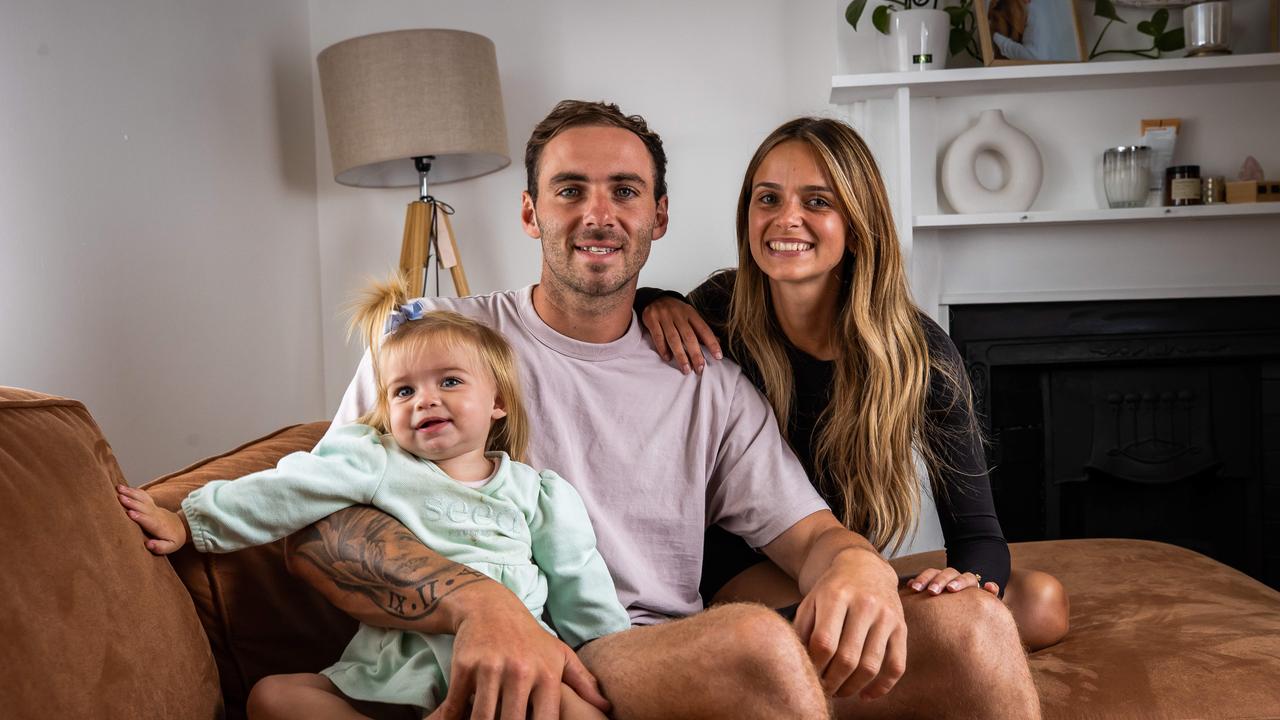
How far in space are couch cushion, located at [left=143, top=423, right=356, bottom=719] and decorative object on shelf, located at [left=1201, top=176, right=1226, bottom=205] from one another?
2694mm

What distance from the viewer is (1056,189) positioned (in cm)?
319

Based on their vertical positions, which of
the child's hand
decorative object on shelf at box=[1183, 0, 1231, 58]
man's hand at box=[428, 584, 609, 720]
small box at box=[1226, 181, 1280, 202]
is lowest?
man's hand at box=[428, 584, 609, 720]

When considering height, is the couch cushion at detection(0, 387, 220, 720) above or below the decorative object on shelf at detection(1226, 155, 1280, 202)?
below

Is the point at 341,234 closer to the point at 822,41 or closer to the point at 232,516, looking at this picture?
the point at 822,41

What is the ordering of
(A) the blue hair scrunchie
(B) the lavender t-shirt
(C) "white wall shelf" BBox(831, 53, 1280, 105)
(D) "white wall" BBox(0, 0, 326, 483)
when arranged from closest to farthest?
1. (A) the blue hair scrunchie
2. (B) the lavender t-shirt
3. (D) "white wall" BBox(0, 0, 326, 483)
4. (C) "white wall shelf" BBox(831, 53, 1280, 105)

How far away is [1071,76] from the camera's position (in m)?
3.01

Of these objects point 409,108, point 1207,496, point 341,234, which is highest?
point 409,108

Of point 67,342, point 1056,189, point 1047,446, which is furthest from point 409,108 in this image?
point 1047,446

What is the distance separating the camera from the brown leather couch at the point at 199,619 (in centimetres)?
97

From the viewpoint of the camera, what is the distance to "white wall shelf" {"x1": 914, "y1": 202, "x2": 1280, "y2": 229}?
297 centimetres

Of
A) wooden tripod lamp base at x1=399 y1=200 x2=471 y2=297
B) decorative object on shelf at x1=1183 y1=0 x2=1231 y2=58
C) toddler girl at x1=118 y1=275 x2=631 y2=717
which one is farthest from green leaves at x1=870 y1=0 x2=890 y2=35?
toddler girl at x1=118 y1=275 x2=631 y2=717

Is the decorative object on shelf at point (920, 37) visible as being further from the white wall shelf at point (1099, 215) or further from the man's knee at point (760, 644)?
the man's knee at point (760, 644)

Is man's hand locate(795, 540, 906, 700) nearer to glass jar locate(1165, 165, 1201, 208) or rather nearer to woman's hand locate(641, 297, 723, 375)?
woman's hand locate(641, 297, 723, 375)

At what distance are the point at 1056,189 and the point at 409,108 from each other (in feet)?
6.16
